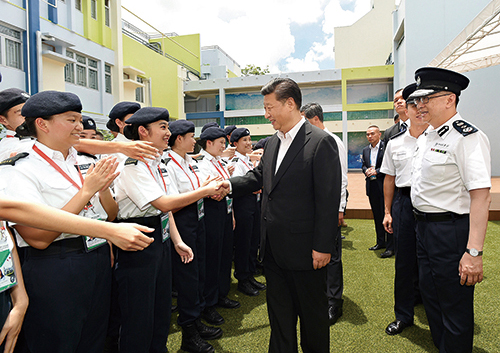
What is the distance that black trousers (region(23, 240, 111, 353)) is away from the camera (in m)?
1.39

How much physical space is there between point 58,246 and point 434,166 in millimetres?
2080

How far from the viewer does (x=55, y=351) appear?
4.65ft

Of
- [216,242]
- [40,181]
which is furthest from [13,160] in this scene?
[216,242]

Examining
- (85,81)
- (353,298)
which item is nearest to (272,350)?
(353,298)

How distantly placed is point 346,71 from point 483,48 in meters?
14.7

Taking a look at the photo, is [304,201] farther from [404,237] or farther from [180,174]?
[404,237]

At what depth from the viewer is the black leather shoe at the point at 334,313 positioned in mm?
2746

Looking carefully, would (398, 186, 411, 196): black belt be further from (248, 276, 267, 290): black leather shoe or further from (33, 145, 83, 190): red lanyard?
(33, 145, 83, 190): red lanyard

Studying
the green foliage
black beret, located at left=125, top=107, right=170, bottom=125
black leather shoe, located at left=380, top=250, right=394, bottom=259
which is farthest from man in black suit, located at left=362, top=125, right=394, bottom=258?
the green foliage

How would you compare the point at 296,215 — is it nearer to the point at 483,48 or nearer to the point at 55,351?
the point at 55,351

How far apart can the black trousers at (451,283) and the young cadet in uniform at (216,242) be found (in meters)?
1.67

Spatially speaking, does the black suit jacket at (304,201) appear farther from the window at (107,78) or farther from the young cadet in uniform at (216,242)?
the window at (107,78)

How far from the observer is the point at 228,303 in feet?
10.3

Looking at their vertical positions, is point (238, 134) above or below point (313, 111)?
below
